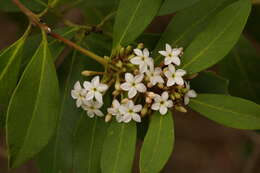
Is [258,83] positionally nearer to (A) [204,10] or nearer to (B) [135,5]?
(A) [204,10]

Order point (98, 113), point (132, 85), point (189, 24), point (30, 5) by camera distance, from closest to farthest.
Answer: point (132, 85)
point (98, 113)
point (189, 24)
point (30, 5)

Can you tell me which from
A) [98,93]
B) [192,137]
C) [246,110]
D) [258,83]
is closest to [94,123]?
[98,93]

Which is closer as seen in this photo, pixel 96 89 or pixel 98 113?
pixel 96 89

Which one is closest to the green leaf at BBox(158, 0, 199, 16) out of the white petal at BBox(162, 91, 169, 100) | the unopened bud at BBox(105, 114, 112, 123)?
the white petal at BBox(162, 91, 169, 100)

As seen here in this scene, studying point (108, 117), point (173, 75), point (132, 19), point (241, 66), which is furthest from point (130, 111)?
point (241, 66)

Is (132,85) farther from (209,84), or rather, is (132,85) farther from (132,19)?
(209,84)

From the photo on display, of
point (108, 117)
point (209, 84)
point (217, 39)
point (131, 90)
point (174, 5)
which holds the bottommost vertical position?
point (108, 117)

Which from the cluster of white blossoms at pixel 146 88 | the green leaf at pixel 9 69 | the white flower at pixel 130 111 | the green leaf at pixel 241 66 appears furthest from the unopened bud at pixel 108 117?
the green leaf at pixel 241 66
